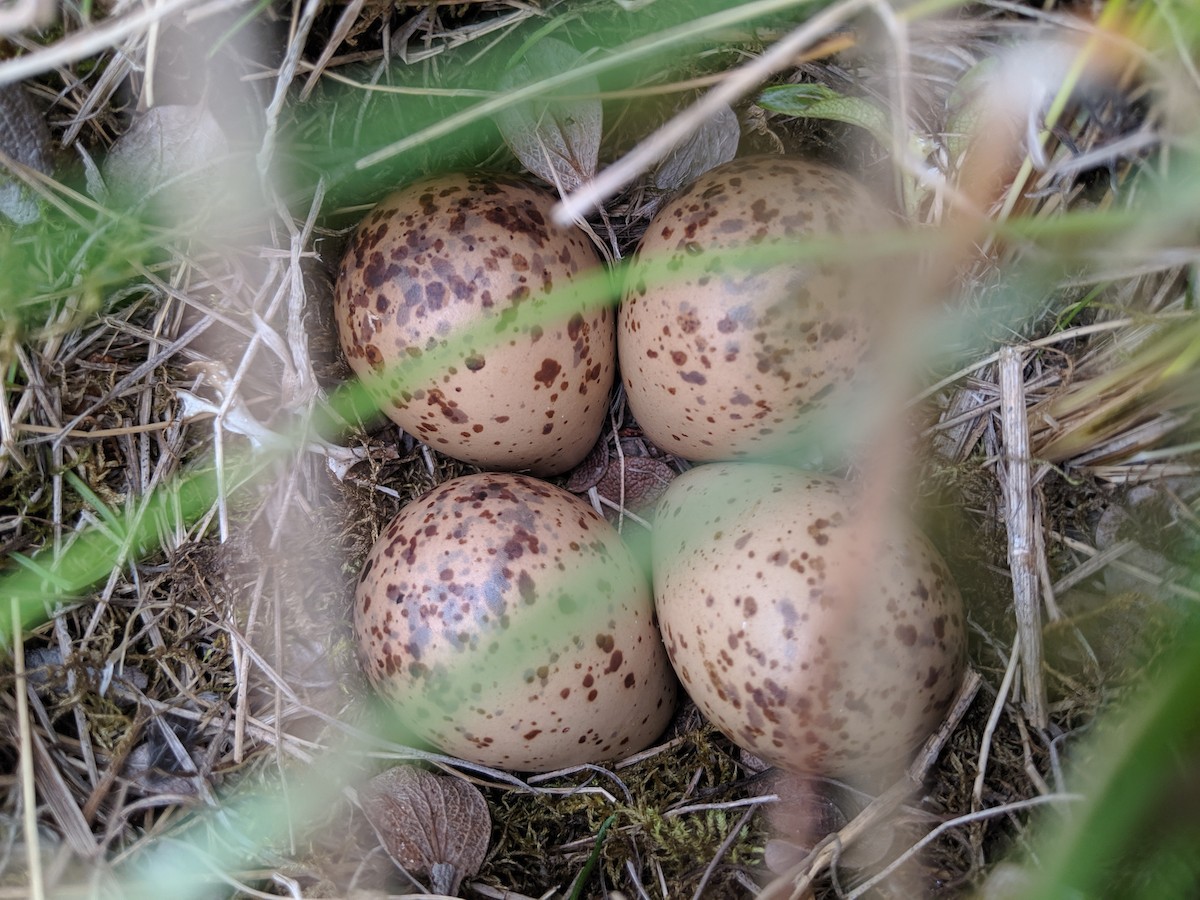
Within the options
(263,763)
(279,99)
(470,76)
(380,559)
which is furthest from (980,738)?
(279,99)

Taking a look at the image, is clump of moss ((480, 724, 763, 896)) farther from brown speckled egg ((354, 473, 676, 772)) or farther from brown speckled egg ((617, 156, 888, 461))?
brown speckled egg ((617, 156, 888, 461))

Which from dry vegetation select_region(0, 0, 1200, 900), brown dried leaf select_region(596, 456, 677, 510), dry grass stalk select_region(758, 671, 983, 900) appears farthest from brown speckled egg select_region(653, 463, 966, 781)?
brown dried leaf select_region(596, 456, 677, 510)

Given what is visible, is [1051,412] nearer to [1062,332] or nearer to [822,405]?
[1062,332]

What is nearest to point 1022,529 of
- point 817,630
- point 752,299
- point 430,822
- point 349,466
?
point 817,630

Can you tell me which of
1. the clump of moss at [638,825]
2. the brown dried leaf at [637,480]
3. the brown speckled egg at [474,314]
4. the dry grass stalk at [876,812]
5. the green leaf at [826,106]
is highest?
the green leaf at [826,106]

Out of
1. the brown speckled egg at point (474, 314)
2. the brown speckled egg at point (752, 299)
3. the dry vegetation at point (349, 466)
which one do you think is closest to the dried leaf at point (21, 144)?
the dry vegetation at point (349, 466)

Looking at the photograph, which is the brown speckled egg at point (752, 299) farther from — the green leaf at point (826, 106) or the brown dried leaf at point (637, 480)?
the brown dried leaf at point (637, 480)

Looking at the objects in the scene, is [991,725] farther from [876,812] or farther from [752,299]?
[752,299]
